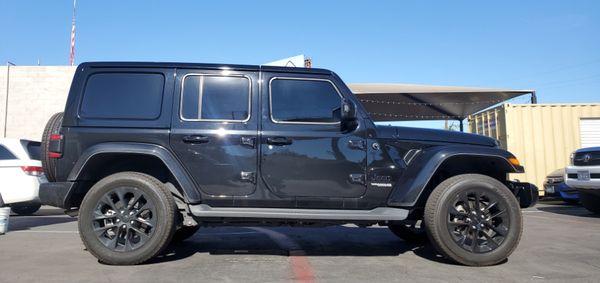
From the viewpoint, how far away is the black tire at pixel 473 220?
498cm

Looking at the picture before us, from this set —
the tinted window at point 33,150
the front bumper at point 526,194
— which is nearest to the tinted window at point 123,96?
the front bumper at point 526,194

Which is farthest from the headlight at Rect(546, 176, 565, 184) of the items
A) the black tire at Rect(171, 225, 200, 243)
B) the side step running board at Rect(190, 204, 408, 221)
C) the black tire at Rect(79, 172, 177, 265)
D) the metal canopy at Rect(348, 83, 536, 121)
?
the black tire at Rect(79, 172, 177, 265)

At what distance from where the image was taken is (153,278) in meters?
4.45

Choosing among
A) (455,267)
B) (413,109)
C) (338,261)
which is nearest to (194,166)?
(338,261)

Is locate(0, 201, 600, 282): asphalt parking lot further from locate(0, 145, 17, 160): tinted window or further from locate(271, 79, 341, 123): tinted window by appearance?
locate(0, 145, 17, 160): tinted window

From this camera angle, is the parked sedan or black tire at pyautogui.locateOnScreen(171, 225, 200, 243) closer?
black tire at pyautogui.locateOnScreen(171, 225, 200, 243)

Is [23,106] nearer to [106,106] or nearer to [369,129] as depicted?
[106,106]

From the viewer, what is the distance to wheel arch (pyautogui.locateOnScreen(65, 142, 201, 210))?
493cm

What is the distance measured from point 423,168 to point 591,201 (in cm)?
741

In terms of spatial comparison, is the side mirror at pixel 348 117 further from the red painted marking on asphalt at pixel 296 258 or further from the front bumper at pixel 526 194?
the front bumper at pixel 526 194

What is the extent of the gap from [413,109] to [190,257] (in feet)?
40.7

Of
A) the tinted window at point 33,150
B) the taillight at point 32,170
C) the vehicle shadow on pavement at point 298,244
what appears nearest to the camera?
A: the vehicle shadow on pavement at point 298,244

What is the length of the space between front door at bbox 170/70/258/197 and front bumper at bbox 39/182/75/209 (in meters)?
1.17

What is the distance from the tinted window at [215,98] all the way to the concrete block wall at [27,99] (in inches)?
594
